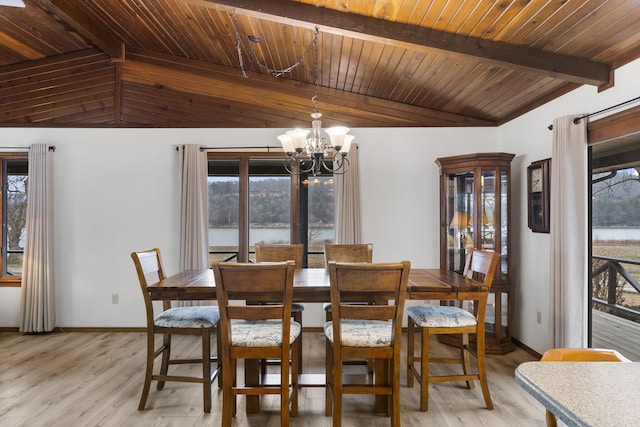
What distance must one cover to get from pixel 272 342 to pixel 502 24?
2388mm

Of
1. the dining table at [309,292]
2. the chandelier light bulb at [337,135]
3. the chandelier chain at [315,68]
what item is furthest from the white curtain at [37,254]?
the chandelier light bulb at [337,135]

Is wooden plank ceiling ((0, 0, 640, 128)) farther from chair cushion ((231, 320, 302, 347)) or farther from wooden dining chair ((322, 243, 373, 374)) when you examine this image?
chair cushion ((231, 320, 302, 347))

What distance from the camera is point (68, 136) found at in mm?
4582

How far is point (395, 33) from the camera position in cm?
268

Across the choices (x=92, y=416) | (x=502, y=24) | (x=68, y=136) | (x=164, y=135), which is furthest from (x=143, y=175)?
(x=502, y=24)

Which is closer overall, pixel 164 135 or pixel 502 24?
pixel 502 24

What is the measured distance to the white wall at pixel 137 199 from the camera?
4.55 metres

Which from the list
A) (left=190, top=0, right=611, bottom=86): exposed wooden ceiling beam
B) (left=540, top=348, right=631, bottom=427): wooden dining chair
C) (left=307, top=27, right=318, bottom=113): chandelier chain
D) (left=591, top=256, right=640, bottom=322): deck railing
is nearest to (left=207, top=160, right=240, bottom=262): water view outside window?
(left=307, top=27, right=318, bottom=113): chandelier chain

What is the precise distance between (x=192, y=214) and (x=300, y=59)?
2.02 metres

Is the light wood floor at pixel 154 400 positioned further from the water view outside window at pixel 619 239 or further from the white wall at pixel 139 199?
the water view outside window at pixel 619 239

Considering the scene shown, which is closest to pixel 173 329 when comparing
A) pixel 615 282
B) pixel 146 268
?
pixel 146 268

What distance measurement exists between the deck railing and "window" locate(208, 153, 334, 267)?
3487 mm

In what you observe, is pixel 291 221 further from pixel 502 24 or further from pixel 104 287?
pixel 502 24

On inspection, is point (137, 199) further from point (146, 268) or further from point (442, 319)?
point (442, 319)
